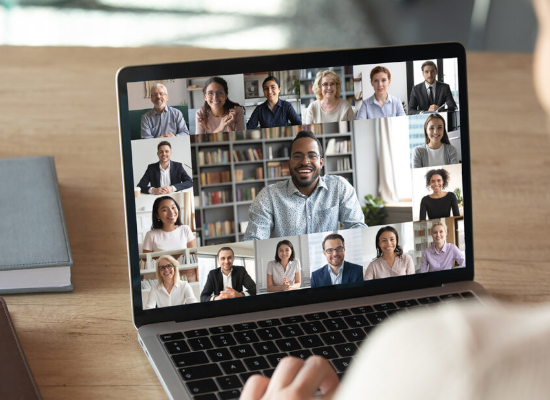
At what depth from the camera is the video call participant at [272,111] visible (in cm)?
81

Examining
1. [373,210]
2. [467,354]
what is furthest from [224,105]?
[467,354]

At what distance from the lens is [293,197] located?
0.82 m

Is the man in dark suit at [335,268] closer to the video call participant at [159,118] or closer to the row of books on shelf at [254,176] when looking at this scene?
the row of books on shelf at [254,176]

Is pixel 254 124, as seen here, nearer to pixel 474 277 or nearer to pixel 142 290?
pixel 142 290

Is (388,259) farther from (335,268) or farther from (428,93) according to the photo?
(428,93)

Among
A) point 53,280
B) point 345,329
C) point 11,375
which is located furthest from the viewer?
point 53,280

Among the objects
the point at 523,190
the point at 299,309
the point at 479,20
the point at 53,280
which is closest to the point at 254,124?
the point at 299,309

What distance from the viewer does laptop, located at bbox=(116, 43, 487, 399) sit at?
0.78 metres

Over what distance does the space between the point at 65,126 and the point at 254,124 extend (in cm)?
63

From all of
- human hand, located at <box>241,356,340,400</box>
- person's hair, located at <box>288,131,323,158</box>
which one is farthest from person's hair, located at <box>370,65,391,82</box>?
human hand, located at <box>241,356,340,400</box>

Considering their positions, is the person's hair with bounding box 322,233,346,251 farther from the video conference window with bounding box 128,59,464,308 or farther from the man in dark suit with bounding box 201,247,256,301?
the man in dark suit with bounding box 201,247,256,301

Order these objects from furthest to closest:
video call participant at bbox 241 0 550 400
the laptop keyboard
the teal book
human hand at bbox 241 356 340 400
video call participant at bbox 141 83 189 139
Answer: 1. the teal book
2. video call participant at bbox 141 83 189 139
3. the laptop keyboard
4. human hand at bbox 241 356 340 400
5. video call participant at bbox 241 0 550 400

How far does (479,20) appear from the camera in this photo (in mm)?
3256

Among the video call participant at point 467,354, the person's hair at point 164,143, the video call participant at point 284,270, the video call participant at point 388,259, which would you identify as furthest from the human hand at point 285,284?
the video call participant at point 467,354
